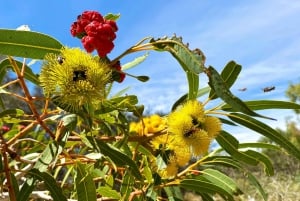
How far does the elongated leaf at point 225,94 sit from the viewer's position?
0.91 m

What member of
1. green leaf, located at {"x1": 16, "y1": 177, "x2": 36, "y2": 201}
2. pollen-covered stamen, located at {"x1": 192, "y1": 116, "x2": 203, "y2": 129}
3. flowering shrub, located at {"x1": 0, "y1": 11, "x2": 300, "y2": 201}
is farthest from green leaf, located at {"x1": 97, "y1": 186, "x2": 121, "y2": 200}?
pollen-covered stamen, located at {"x1": 192, "y1": 116, "x2": 203, "y2": 129}

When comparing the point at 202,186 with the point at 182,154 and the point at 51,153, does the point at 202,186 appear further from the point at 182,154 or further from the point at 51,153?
the point at 51,153

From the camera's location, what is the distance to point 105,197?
4.85 ft

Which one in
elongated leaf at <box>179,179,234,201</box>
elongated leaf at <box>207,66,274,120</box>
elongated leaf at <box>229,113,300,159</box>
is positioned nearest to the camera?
elongated leaf at <box>207,66,274,120</box>

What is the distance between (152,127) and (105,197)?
24cm

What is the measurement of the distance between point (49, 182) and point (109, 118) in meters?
0.24

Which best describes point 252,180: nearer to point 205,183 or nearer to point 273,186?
point 205,183

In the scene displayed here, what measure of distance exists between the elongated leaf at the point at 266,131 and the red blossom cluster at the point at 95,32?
1.52 ft

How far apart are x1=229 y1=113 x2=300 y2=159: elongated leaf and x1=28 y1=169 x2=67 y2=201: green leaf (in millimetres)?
480

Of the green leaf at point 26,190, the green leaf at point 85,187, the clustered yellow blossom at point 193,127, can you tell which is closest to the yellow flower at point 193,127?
the clustered yellow blossom at point 193,127

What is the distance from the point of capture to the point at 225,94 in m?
0.92

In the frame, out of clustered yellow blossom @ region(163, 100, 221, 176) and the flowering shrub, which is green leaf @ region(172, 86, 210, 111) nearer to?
the flowering shrub

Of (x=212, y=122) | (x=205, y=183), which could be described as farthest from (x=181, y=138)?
(x=205, y=183)

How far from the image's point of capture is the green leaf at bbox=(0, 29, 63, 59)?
1.07 metres
